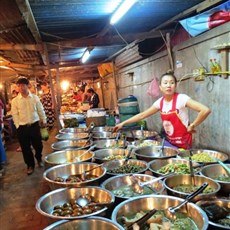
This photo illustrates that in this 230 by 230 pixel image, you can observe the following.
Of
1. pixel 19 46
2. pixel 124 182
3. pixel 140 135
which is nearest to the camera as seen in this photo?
pixel 124 182

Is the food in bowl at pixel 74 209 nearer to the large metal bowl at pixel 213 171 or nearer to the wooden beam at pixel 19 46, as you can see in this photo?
the large metal bowl at pixel 213 171

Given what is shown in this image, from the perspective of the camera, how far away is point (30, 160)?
6.32 metres

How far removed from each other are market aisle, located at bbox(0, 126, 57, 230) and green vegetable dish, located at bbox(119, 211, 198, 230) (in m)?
1.39

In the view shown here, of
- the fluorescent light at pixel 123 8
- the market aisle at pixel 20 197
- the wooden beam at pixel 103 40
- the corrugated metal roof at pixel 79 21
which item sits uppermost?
the corrugated metal roof at pixel 79 21

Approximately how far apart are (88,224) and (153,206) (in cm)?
57

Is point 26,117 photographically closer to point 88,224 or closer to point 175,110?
point 175,110

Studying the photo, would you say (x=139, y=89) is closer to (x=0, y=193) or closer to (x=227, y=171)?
(x=0, y=193)

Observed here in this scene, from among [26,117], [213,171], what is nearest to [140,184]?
[213,171]

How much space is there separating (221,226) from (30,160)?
18.1 feet

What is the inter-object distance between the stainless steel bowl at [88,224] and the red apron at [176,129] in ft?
7.22

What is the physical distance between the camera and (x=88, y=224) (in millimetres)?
1753

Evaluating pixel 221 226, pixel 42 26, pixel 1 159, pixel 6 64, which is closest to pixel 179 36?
pixel 42 26

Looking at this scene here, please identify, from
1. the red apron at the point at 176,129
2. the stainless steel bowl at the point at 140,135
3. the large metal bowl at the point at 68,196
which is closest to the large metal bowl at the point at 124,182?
the large metal bowl at the point at 68,196

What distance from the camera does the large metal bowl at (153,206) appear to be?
5.85 feet
